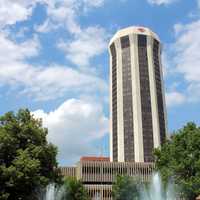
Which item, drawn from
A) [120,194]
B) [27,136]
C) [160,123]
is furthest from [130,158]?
[27,136]

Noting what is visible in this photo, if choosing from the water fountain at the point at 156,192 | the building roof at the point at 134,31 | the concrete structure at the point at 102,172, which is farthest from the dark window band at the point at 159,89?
the water fountain at the point at 156,192

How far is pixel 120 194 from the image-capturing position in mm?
65312

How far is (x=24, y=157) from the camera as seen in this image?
37.8 metres

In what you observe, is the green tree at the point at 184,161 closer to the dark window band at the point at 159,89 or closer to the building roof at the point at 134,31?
the dark window band at the point at 159,89

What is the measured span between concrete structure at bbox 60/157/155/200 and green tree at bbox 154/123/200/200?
235ft

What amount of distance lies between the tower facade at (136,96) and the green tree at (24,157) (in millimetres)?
107644

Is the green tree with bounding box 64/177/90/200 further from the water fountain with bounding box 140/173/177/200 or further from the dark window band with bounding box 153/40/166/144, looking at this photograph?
the dark window band with bounding box 153/40/166/144

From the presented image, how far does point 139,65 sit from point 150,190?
350ft

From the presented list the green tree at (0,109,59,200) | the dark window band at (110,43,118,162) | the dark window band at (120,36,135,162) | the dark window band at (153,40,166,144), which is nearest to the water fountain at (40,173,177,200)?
the green tree at (0,109,59,200)

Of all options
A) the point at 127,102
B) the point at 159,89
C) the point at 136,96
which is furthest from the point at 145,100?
the point at 159,89

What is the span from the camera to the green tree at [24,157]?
122 feet

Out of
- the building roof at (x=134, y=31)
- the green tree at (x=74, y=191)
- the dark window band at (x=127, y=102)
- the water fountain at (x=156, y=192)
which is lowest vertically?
the water fountain at (x=156, y=192)

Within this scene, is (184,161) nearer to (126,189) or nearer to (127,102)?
(126,189)

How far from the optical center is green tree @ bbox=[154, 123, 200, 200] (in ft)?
154
